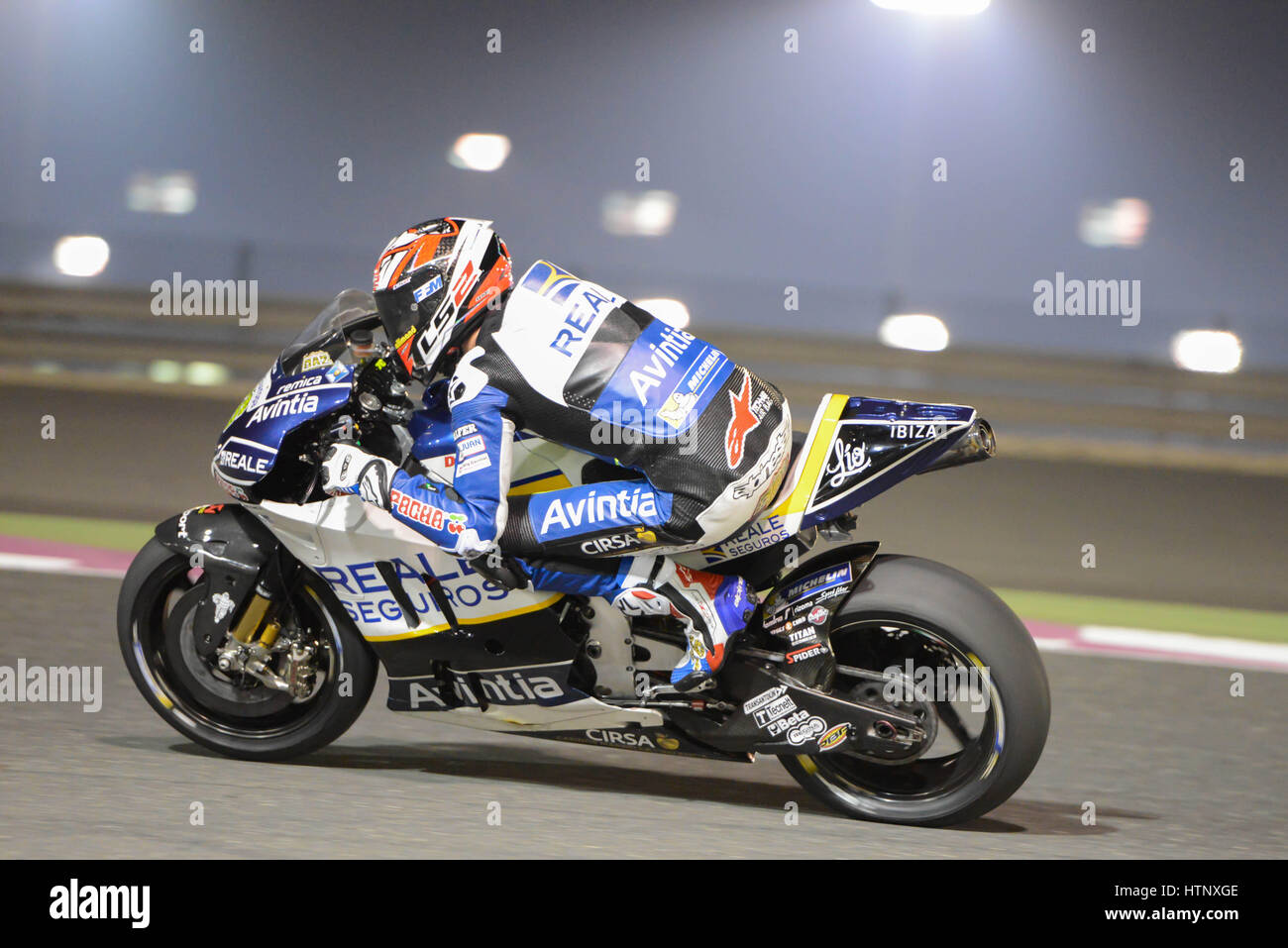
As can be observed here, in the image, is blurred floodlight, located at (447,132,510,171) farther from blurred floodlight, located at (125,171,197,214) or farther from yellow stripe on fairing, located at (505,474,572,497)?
yellow stripe on fairing, located at (505,474,572,497)

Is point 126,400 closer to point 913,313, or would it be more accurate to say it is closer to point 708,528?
point 913,313

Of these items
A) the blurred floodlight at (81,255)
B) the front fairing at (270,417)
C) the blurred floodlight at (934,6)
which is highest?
the blurred floodlight at (934,6)

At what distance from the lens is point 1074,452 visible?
10.1 meters

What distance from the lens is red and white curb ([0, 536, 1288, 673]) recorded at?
7.90 meters

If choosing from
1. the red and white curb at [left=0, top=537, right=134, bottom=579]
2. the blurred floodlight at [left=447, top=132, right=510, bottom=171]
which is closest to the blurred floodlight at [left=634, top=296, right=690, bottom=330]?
the red and white curb at [left=0, top=537, right=134, bottom=579]

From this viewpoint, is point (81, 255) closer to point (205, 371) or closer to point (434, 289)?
point (205, 371)

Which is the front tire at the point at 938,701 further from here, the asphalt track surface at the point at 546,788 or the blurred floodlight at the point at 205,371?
the blurred floodlight at the point at 205,371

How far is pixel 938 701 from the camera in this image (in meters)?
4.75

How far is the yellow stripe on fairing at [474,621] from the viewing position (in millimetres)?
4902

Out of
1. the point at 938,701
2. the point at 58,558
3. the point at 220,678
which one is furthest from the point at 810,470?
the point at 58,558

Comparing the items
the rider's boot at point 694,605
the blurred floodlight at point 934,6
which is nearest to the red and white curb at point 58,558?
the rider's boot at point 694,605

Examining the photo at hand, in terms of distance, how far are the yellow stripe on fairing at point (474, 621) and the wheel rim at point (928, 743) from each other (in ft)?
3.06

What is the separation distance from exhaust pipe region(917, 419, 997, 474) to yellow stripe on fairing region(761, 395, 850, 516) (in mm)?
311
